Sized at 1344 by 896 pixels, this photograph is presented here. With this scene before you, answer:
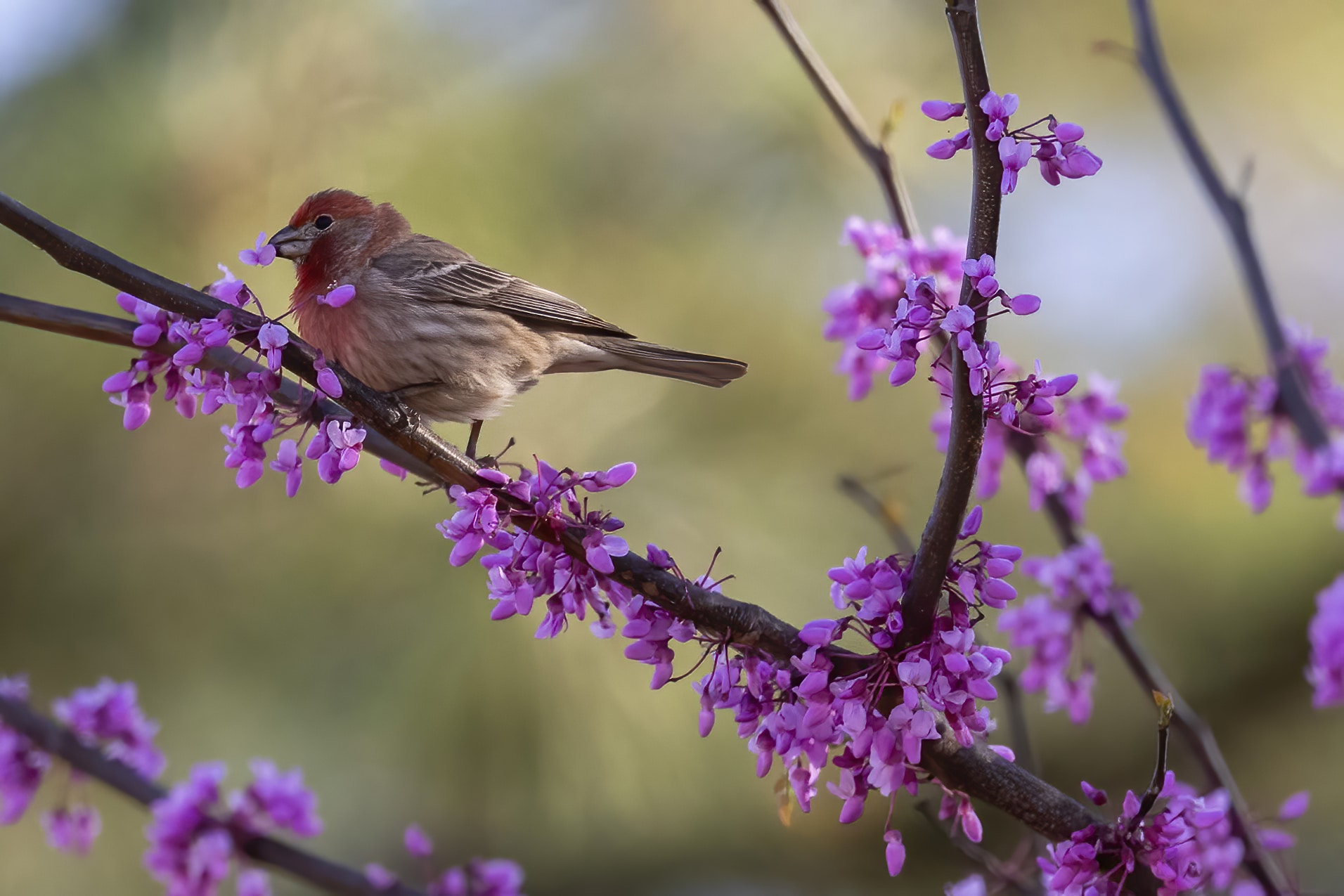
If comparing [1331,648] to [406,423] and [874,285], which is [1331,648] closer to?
[874,285]

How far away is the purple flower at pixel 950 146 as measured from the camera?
3.51 feet

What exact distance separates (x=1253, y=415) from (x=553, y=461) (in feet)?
6.33

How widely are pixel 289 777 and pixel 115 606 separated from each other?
77.1 inches

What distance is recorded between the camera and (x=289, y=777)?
2016 mm

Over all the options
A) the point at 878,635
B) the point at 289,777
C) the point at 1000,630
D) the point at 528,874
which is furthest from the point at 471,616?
the point at 878,635

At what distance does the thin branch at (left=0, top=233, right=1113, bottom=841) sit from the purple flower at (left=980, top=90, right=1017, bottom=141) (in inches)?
21.1

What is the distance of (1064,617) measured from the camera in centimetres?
205

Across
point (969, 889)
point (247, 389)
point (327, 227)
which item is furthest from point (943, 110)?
point (327, 227)

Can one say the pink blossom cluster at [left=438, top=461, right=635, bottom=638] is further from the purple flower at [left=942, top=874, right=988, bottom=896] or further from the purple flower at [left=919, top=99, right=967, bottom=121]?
the purple flower at [left=942, top=874, right=988, bottom=896]

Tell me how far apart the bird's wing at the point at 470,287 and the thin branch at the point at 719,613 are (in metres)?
1.10

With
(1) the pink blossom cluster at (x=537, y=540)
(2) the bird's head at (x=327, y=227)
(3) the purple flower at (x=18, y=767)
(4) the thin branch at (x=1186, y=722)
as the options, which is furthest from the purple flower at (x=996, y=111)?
(3) the purple flower at (x=18, y=767)

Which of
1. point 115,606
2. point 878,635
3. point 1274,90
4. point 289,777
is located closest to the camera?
point 878,635

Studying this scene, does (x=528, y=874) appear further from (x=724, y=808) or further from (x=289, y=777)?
(x=289, y=777)

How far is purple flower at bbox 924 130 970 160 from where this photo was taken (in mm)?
1069
